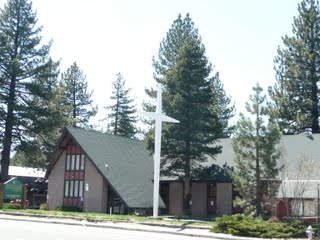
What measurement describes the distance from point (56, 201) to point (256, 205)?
799 inches

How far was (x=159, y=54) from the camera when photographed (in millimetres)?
47688

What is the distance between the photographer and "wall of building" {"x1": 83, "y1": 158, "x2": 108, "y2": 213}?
3881 centimetres

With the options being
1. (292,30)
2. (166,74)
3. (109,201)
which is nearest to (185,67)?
(166,74)

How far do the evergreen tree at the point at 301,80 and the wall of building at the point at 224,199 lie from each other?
1498cm

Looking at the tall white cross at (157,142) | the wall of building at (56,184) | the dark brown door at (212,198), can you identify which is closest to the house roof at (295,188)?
the tall white cross at (157,142)

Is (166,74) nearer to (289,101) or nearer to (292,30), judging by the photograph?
(289,101)

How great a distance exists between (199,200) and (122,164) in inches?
283

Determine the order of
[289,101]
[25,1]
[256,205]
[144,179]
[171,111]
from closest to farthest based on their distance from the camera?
[256,205]
[171,111]
[144,179]
[289,101]
[25,1]

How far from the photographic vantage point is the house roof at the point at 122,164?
3781 centimetres

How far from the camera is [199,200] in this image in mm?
40438

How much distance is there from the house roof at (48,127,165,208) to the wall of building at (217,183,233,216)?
15.9 ft

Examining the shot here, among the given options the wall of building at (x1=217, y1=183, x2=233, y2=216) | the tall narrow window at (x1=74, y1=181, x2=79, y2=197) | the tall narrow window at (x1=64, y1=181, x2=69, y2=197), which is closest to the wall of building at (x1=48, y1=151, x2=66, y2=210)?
the tall narrow window at (x1=64, y1=181, x2=69, y2=197)

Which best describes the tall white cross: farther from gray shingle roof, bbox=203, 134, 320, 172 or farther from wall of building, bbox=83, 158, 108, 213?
gray shingle roof, bbox=203, 134, 320, 172

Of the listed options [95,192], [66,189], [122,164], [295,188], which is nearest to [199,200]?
[122,164]
